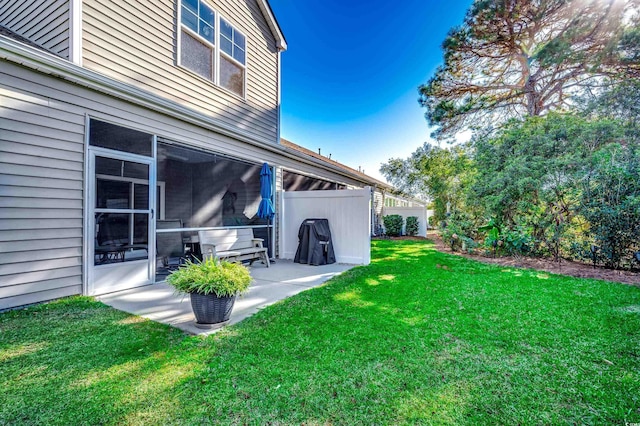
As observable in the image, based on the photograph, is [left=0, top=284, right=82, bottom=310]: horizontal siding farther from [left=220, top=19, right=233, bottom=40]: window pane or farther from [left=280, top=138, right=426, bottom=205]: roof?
[left=280, top=138, right=426, bottom=205]: roof

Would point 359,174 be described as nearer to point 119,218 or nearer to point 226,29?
point 226,29

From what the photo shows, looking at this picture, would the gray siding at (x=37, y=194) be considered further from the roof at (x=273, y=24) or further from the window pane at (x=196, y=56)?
the roof at (x=273, y=24)

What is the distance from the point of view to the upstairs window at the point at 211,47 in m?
5.44

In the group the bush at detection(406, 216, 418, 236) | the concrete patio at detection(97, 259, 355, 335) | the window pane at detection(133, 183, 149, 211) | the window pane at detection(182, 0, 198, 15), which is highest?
the window pane at detection(182, 0, 198, 15)

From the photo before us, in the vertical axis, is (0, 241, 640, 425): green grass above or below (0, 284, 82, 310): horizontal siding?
below

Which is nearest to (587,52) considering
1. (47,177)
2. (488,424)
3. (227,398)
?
(488,424)

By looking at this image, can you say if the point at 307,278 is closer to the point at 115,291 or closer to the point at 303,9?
the point at 115,291

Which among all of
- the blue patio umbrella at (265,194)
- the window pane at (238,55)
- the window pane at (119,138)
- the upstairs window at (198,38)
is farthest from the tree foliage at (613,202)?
the window pane at (119,138)

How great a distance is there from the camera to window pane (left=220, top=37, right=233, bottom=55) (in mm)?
6184

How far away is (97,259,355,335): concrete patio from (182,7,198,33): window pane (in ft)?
15.9

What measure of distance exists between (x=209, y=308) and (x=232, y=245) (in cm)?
312

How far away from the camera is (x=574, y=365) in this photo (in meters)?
2.21

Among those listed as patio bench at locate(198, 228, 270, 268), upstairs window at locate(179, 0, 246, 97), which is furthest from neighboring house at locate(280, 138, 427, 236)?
upstairs window at locate(179, 0, 246, 97)

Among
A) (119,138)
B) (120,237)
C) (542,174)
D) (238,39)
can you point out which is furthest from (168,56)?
(542,174)
